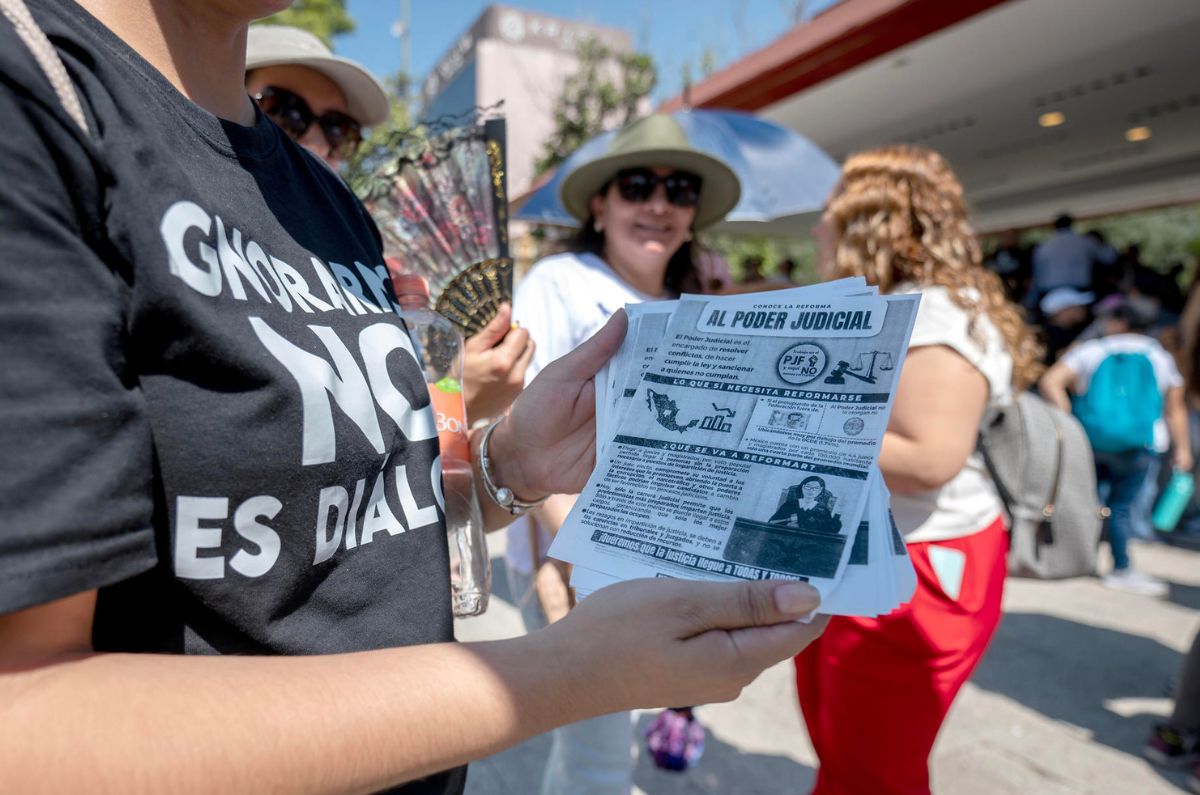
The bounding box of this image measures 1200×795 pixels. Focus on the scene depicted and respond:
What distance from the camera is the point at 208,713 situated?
0.56 meters

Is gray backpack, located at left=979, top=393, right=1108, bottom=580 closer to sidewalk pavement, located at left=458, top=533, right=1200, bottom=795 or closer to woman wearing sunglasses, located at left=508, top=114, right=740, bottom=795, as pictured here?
sidewalk pavement, located at left=458, top=533, right=1200, bottom=795

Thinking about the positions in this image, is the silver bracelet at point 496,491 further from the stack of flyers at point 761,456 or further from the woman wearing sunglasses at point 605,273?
the woman wearing sunglasses at point 605,273

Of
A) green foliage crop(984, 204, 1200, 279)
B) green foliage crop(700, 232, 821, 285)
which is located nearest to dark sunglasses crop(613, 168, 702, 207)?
green foliage crop(700, 232, 821, 285)

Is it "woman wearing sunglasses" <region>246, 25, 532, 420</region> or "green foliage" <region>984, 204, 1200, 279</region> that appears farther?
"green foliage" <region>984, 204, 1200, 279</region>

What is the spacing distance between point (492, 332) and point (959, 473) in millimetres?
Result: 1317

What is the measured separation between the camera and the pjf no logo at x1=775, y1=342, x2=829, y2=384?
0.86 meters

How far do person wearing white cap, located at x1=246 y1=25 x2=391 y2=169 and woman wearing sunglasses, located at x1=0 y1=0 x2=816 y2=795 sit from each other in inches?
62.7

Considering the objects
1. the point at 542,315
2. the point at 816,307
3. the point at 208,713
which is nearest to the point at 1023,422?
the point at 542,315

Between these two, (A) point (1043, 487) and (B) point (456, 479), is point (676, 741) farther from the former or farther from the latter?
(B) point (456, 479)

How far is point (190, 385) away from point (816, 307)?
0.69 m

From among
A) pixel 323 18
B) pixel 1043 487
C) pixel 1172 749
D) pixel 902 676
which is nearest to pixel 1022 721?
pixel 1172 749

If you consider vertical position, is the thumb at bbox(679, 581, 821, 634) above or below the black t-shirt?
below

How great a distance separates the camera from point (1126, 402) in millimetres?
4844

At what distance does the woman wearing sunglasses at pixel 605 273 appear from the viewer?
6.79ft
